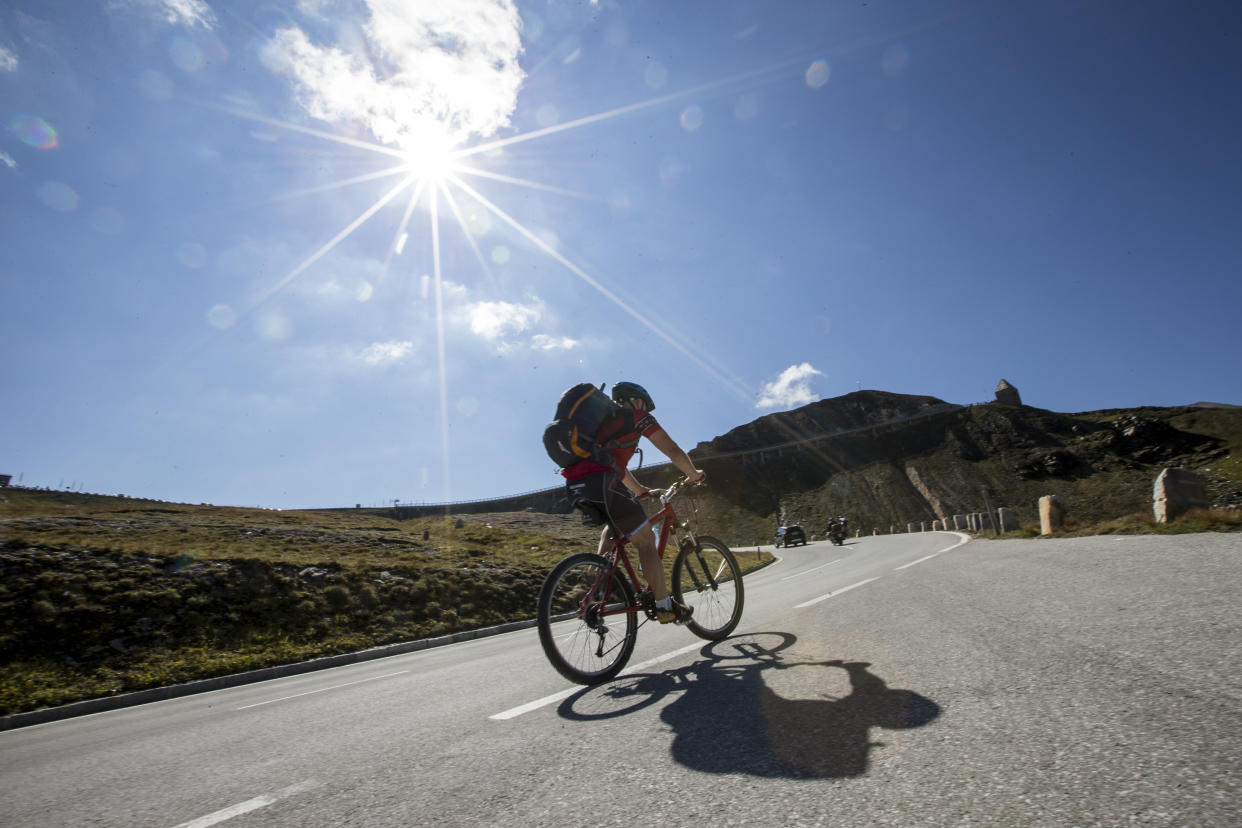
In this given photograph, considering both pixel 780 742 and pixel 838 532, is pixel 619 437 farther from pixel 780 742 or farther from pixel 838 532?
pixel 838 532

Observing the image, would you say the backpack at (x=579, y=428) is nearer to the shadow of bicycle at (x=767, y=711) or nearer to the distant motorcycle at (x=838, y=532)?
the shadow of bicycle at (x=767, y=711)

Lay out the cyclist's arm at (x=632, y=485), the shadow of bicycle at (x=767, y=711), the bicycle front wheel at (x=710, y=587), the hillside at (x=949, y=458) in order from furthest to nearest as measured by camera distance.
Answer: the hillside at (x=949, y=458) → the bicycle front wheel at (x=710, y=587) → the cyclist's arm at (x=632, y=485) → the shadow of bicycle at (x=767, y=711)

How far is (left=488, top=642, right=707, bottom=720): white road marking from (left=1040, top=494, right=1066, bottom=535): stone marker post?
14611 millimetres

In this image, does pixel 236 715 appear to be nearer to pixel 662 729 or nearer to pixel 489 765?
pixel 489 765

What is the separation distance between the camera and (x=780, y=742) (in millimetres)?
2121

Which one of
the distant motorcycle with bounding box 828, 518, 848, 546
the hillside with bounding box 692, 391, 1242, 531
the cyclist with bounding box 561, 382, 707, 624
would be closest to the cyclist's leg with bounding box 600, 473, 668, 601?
the cyclist with bounding box 561, 382, 707, 624

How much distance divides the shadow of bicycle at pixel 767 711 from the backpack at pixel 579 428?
1537mm

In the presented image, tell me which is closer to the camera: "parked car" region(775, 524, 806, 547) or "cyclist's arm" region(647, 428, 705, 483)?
"cyclist's arm" region(647, 428, 705, 483)

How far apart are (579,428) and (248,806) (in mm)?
2617

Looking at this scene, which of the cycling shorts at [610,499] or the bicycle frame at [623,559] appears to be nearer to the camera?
the bicycle frame at [623,559]

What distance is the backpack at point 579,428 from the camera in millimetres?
4062

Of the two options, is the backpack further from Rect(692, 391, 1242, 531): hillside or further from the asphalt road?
Rect(692, 391, 1242, 531): hillside

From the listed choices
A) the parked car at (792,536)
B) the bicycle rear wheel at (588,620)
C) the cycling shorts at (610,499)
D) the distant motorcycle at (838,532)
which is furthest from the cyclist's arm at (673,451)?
the parked car at (792,536)

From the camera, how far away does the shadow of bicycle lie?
1.96 metres
